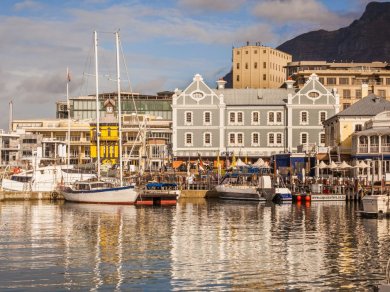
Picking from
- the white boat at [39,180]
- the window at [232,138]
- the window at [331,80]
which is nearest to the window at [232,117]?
the window at [232,138]

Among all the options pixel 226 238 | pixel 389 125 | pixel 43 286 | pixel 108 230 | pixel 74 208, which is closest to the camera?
pixel 43 286

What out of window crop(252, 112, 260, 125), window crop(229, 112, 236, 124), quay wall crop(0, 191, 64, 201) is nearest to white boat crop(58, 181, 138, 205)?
quay wall crop(0, 191, 64, 201)

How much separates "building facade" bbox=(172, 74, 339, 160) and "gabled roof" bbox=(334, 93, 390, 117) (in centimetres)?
961

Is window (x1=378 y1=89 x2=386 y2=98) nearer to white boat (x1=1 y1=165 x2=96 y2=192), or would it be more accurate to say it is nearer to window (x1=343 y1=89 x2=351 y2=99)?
window (x1=343 y1=89 x2=351 y2=99)

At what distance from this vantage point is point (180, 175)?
323 ft

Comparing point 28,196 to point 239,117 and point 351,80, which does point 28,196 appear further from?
point 351,80

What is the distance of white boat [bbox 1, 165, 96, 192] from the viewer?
8906 centimetres

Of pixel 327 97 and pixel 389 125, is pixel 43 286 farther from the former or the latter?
pixel 327 97

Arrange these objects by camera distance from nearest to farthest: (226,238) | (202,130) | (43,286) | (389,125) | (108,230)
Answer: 1. (43,286)
2. (226,238)
3. (108,230)
4. (389,125)
5. (202,130)

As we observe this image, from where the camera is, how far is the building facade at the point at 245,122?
108 meters

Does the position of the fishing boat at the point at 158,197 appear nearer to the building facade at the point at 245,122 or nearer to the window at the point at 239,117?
the building facade at the point at 245,122

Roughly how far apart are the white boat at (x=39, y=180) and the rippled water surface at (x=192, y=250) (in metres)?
24.1

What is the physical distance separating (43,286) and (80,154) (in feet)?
397

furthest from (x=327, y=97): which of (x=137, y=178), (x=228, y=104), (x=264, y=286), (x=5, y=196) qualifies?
(x=264, y=286)
